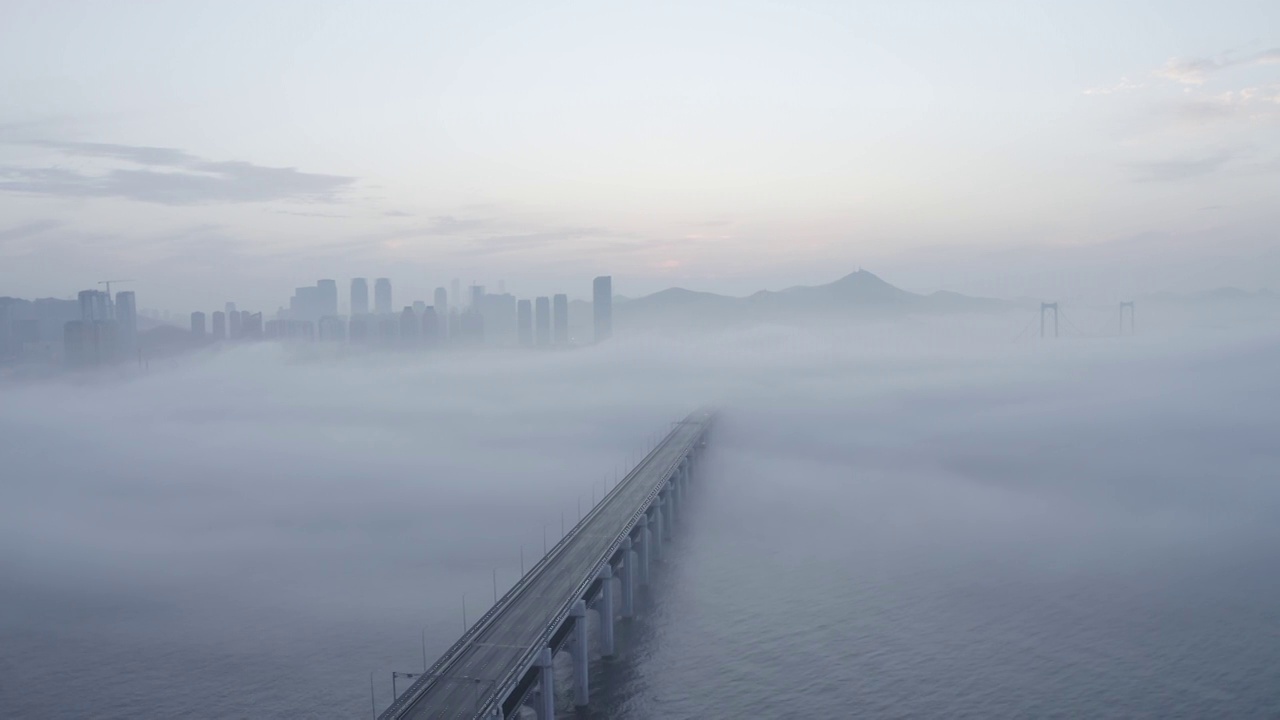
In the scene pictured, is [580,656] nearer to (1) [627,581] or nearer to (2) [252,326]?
(1) [627,581]

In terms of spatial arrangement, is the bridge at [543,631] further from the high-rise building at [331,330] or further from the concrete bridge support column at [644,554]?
the high-rise building at [331,330]

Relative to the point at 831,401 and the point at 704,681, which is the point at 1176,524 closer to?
the point at 704,681

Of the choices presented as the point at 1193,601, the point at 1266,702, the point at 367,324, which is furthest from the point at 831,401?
the point at 1266,702

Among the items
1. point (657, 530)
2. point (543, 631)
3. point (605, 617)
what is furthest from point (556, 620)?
point (657, 530)

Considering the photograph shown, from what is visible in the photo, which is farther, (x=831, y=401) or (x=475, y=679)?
(x=831, y=401)

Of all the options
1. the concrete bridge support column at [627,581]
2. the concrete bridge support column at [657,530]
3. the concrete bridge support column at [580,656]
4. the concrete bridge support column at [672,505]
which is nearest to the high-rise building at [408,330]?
the concrete bridge support column at [672,505]
